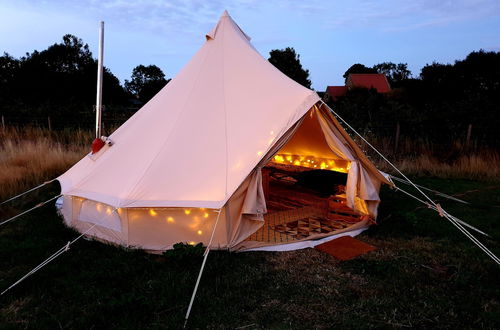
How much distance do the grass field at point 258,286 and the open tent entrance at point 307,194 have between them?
348 millimetres

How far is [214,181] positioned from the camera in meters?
3.25

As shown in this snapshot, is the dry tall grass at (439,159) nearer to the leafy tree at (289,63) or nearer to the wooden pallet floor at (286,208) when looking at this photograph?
the wooden pallet floor at (286,208)

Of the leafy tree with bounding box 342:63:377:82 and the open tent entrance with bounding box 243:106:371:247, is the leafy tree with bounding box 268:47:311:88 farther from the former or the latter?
the leafy tree with bounding box 342:63:377:82

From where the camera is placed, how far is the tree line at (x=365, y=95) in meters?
8.09

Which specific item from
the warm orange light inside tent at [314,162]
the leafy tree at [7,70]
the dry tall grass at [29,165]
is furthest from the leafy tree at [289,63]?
the leafy tree at [7,70]

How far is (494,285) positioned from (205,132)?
2.72m

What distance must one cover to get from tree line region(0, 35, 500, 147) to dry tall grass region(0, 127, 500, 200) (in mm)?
460

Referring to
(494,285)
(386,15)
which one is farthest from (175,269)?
(386,15)

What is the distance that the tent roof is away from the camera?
10.6ft

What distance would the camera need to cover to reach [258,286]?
105 inches

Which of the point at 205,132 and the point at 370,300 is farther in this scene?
the point at 205,132

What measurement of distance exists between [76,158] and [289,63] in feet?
48.3

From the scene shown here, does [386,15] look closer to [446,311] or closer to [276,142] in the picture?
[276,142]

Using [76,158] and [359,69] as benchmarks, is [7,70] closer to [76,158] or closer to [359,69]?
[76,158]
